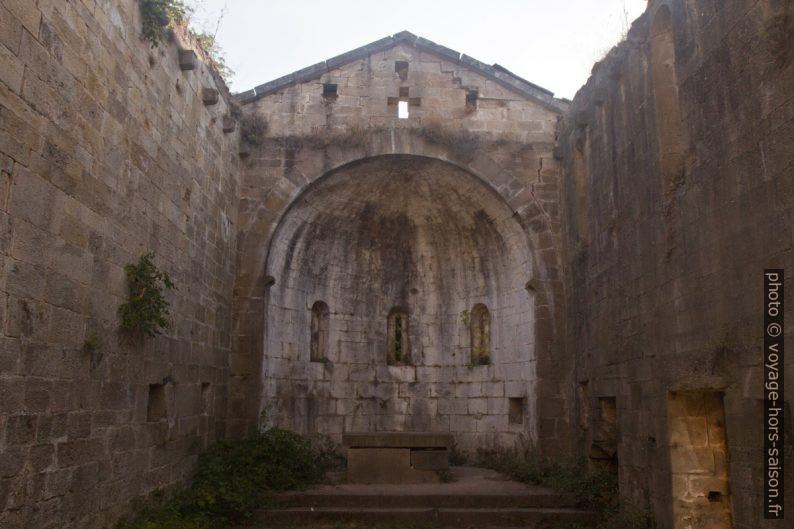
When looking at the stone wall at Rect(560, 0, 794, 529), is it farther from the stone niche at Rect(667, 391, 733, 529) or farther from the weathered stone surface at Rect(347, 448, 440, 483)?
the weathered stone surface at Rect(347, 448, 440, 483)

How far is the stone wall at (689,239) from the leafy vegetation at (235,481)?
189 inches

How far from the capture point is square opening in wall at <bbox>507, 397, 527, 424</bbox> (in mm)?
13952

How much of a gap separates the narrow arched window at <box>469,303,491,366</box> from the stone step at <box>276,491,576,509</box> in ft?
16.4

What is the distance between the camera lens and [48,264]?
621cm

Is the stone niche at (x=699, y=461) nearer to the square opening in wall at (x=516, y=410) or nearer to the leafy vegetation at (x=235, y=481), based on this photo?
the leafy vegetation at (x=235, y=481)

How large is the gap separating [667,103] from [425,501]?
644cm

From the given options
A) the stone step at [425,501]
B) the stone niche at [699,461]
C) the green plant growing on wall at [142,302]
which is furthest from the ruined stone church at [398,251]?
the stone step at [425,501]

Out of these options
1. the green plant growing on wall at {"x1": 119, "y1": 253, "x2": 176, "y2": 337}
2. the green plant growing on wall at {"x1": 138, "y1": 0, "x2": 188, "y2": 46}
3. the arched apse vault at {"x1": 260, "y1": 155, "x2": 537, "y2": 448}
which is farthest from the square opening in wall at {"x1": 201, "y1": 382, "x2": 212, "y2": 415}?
the green plant growing on wall at {"x1": 138, "y1": 0, "x2": 188, "y2": 46}

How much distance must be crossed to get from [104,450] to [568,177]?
892 cm

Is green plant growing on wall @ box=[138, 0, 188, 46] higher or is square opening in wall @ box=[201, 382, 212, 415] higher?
green plant growing on wall @ box=[138, 0, 188, 46]

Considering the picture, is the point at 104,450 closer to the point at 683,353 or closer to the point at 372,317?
the point at 683,353

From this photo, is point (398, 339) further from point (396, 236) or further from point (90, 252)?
point (90, 252)

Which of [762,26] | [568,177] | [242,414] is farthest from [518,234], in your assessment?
[762,26]

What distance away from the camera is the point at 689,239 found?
7.55 m
